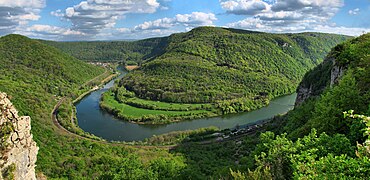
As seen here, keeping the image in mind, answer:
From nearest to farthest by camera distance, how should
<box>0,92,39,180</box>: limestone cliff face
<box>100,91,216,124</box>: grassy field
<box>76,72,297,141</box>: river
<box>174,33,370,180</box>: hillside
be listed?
<box>174,33,370,180</box>: hillside → <box>0,92,39,180</box>: limestone cliff face → <box>76,72,297,141</box>: river → <box>100,91,216,124</box>: grassy field

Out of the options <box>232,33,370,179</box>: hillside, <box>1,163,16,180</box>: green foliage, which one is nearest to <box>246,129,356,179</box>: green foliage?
<box>232,33,370,179</box>: hillside

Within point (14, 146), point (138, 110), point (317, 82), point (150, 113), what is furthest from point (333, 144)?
point (138, 110)

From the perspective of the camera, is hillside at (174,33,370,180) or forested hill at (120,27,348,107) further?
forested hill at (120,27,348,107)

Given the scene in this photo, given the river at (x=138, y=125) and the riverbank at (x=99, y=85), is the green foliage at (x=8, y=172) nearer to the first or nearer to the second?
the river at (x=138, y=125)

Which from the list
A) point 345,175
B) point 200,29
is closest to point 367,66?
point 345,175

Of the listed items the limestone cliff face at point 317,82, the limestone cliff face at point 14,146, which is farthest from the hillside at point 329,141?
the limestone cliff face at point 14,146

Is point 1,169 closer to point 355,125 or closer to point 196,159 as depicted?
point 355,125

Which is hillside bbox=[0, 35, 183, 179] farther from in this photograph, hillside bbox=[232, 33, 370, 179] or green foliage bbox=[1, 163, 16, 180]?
hillside bbox=[232, 33, 370, 179]
